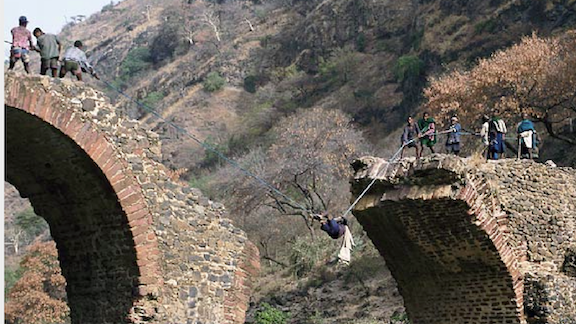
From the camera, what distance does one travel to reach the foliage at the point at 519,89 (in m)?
22.5

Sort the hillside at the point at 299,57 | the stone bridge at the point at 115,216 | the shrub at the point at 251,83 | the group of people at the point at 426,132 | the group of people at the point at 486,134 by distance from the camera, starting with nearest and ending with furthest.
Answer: the stone bridge at the point at 115,216 < the group of people at the point at 426,132 < the group of people at the point at 486,134 < the hillside at the point at 299,57 < the shrub at the point at 251,83

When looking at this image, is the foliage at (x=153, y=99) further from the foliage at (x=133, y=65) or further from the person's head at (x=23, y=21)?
the person's head at (x=23, y=21)

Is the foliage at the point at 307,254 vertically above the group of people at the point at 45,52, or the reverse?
the foliage at the point at 307,254

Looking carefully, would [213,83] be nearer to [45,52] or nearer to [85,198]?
[45,52]

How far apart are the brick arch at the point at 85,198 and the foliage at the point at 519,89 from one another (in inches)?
586

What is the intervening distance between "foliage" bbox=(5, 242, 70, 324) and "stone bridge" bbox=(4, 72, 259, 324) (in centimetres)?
1485

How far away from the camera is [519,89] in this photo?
22.6 metres

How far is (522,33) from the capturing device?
118ft

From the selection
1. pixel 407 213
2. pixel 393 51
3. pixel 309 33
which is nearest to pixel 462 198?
pixel 407 213

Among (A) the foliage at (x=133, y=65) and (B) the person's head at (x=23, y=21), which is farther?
(A) the foliage at (x=133, y=65)

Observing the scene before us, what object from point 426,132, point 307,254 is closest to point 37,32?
point 426,132

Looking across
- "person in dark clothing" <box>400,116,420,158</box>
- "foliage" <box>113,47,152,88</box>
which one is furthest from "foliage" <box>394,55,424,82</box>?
"foliage" <box>113,47,152,88</box>

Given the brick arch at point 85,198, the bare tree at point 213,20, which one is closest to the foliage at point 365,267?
the brick arch at point 85,198

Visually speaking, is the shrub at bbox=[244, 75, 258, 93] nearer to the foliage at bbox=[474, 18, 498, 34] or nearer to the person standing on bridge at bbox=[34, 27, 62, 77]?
the foliage at bbox=[474, 18, 498, 34]
